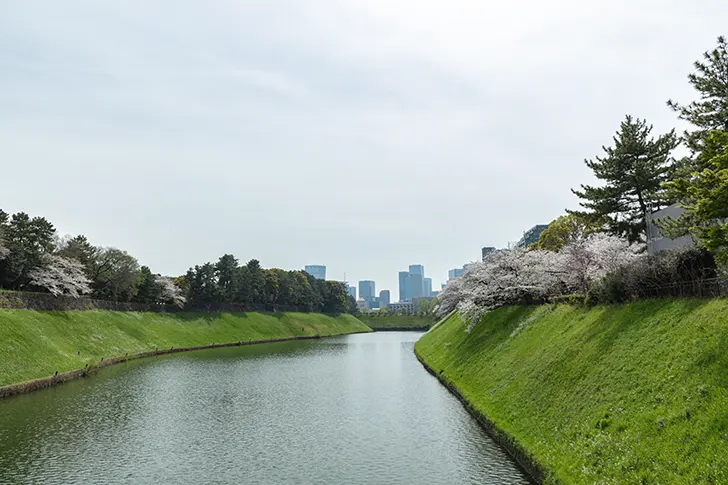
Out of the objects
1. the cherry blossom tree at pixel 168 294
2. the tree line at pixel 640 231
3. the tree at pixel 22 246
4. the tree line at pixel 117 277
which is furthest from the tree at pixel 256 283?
the tree line at pixel 640 231

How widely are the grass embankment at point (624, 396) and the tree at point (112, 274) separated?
85.1 meters

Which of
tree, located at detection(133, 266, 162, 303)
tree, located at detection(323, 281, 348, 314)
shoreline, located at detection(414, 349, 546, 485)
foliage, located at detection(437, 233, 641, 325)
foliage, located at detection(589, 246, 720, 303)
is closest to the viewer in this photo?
shoreline, located at detection(414, 349, 546, 485)

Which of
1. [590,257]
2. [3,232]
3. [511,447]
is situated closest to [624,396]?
[511,447]

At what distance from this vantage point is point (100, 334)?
72.6m

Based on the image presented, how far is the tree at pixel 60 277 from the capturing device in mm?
74688

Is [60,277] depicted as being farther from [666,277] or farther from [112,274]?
[666,277]

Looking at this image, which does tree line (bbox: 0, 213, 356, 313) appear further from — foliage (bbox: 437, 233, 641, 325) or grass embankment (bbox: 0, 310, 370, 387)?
foliage (bbox: 437, 233, 641, 325)

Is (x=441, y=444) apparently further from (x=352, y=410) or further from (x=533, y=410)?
(x=352, y=410)

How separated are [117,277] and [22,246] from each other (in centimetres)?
2559

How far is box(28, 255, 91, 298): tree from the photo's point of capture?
7469 cm

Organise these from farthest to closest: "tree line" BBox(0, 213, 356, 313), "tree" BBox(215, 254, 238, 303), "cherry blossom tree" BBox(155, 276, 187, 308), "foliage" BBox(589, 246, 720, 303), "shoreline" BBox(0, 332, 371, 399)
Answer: "tree" BBox(215, 254, 238, 303) < "cherry blossom tree" BBox(155, 276, 187, 308) < "tree line" BBox(0, 213, 356, 313) < "shoreline" BBox(0, 332, 371, 399) < "foliage" BBox(589, 246, 720, 303)

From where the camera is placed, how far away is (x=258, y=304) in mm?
141000

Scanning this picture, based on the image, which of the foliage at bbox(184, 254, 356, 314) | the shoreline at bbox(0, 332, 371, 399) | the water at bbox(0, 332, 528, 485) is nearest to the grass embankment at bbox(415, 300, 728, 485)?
the water at bbox(0, 332, 528, 485)

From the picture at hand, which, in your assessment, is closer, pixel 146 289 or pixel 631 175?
pixel 631 175
